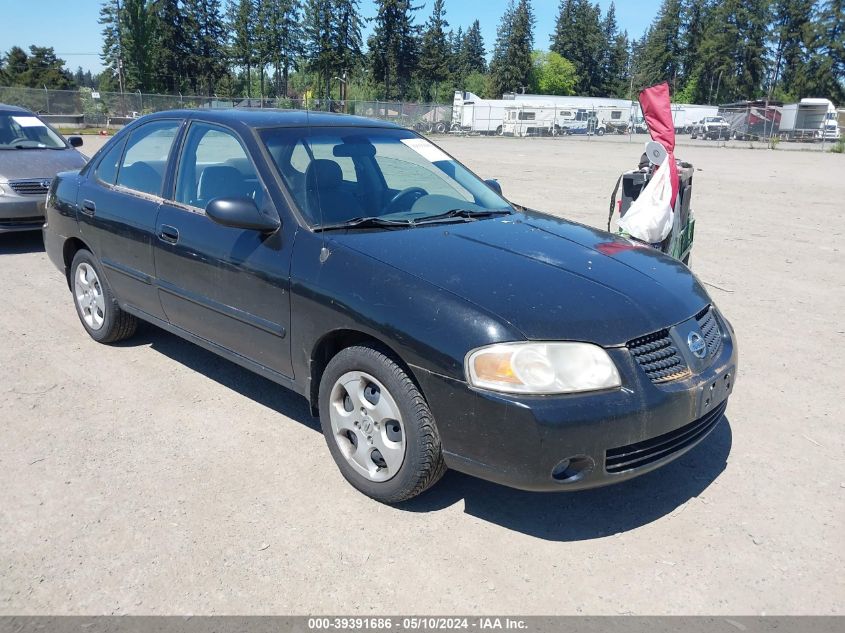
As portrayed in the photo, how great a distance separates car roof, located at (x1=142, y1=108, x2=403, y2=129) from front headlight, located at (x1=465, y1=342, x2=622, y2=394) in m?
2.09

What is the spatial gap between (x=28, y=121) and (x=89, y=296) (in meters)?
5.36

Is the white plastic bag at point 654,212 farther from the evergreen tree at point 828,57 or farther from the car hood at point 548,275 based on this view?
the evergreen tree at point 828,57

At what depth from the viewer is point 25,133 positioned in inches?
359

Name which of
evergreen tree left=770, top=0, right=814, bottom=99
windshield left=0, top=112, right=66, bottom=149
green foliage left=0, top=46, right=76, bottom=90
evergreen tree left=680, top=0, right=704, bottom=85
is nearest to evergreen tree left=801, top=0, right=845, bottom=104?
evergreen tree left=770, top=0, right=814, bottom=99

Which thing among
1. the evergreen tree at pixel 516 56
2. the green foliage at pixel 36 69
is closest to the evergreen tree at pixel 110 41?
the green foliage at pixel 36 69

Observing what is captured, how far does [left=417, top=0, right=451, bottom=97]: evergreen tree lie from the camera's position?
281 feet

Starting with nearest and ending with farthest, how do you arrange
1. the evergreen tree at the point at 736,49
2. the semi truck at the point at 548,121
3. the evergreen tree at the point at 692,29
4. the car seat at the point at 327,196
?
the car seat at the point at 327,196
the semi truck at the point at 548,121
the evergreen tree at the point at 736,49
the evergreen tree at the point at 692,29

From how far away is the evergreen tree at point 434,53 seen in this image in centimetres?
8569

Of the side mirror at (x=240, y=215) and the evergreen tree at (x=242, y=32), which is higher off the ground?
the evergreen tree at (x=242, y=32)

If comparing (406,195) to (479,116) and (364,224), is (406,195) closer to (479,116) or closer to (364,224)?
(364,224)

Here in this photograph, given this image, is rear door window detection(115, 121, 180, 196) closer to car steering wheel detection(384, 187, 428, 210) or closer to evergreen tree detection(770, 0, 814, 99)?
car steering wheel detection(384, 187, 428, 210)

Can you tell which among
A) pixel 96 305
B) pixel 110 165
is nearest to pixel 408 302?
pixel 110 165

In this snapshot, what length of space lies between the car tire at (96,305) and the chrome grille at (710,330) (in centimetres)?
379

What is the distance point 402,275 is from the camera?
3.07m
